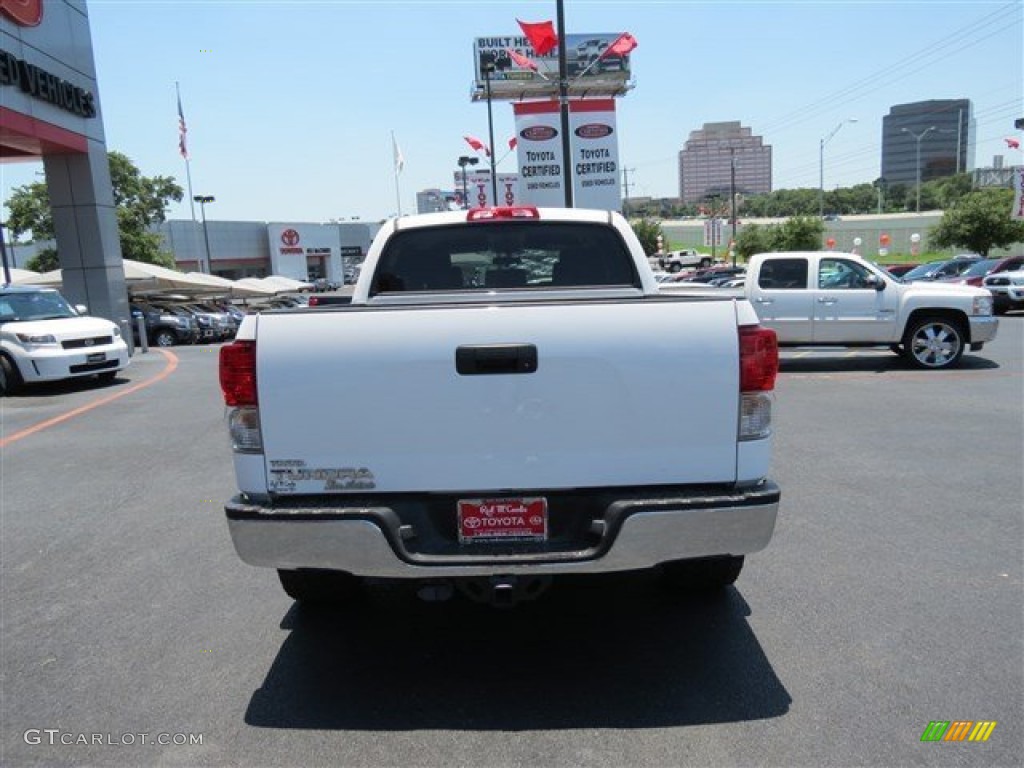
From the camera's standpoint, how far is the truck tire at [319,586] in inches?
160

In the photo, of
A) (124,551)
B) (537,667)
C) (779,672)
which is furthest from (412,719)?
(124,551)

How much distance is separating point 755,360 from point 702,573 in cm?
149

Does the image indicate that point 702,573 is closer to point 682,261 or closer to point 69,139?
point 69,139

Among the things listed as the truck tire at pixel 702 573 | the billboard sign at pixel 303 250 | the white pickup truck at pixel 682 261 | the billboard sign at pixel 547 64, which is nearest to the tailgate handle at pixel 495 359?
the truck tire at pixel 702 573

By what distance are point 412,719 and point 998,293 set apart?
24.8 meters

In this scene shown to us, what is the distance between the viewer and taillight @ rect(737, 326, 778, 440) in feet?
10.3

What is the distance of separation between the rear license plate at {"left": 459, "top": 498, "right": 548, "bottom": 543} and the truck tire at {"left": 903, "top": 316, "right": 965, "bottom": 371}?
11.6 m

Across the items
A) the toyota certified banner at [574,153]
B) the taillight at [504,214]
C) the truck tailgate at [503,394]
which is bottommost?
the truck tailgate at [503,394]

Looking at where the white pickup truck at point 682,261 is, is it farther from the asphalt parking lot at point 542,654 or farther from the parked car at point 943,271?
the asphalt parking lot at point 542,654

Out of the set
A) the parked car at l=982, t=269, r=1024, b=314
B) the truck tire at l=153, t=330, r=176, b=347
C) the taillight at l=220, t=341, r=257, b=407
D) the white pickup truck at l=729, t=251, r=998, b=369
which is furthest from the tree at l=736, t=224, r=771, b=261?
the taillight at l=220, t=341, r=257, b=407

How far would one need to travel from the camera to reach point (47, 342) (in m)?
13.0

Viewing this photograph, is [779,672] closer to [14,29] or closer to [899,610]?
[899,610]

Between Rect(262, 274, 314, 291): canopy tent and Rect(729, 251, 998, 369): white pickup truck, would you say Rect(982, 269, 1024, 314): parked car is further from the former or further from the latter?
Rect(262, 274, 314, 291): canopy tent

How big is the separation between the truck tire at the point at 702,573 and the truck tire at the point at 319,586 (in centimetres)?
165
